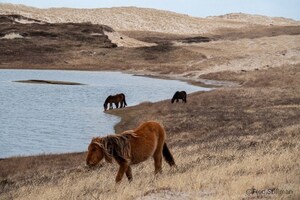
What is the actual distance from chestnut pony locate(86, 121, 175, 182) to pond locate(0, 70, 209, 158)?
13.5 metres

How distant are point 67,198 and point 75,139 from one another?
17.6m

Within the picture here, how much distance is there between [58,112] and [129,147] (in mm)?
27607

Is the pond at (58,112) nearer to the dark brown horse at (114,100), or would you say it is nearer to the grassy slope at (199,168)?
the dark brown horse at (114,100)

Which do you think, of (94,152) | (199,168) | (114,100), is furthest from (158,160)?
(114,100)

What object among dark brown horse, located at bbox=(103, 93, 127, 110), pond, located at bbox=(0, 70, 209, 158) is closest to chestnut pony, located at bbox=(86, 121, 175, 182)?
pond, located at bbox=(0, 70, 209, 158)

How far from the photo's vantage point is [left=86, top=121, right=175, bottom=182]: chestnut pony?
32.4ft

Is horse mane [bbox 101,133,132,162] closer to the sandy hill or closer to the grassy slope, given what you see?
the grassy slope

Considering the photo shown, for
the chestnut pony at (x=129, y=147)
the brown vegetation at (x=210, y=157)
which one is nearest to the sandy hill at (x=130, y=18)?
the brown vegetation at (x=210, y=157)

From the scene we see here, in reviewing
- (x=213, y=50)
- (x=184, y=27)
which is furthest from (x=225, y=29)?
(x=213, y=50)

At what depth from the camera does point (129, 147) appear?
10.4 metres

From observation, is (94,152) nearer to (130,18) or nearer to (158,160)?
(158,160)

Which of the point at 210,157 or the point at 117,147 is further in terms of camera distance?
the point at 210,157

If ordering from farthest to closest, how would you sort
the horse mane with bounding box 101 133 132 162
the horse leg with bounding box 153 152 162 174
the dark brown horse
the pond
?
the dark brown horse, the pond, the horse leg with bounding box 153 152 162 174, the horse mane with bounding box 101 133 132 162

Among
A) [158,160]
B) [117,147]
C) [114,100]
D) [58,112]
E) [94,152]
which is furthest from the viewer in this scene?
[114,100]
